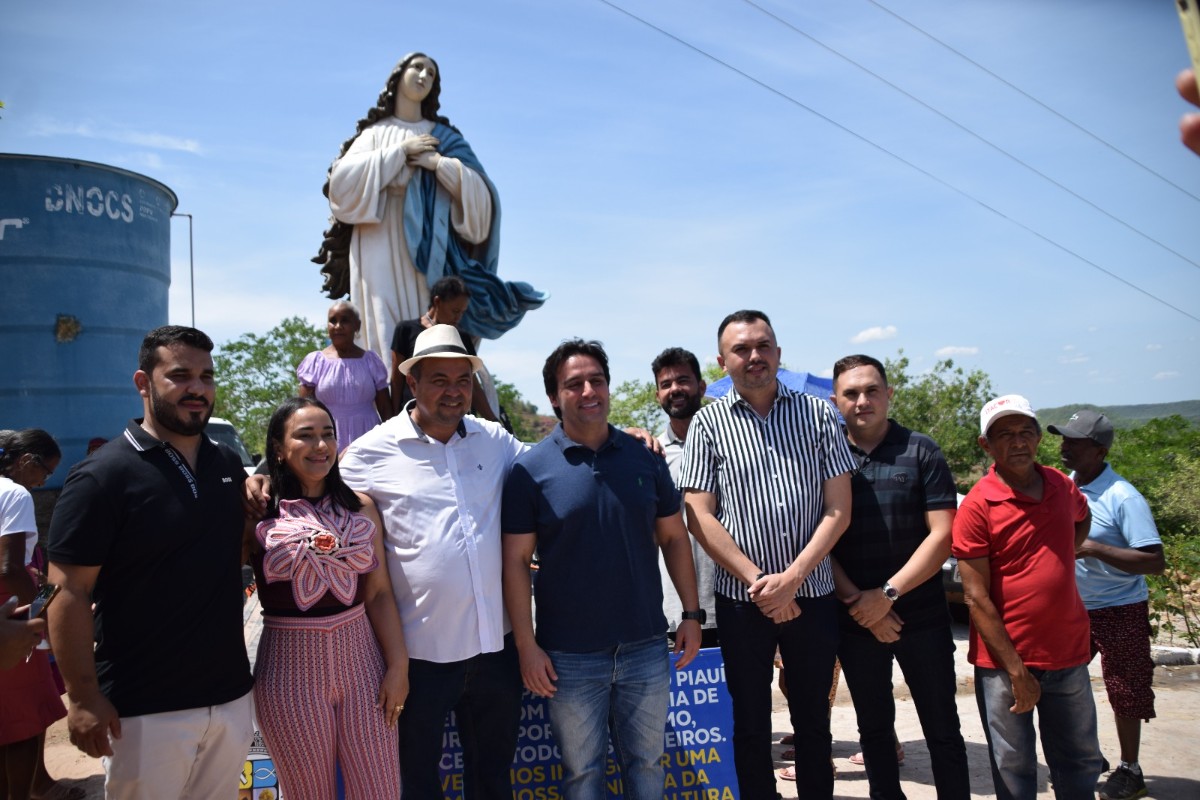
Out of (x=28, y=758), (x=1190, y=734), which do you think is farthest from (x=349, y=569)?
(x=1190, y=734)

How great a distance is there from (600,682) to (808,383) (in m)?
2.84

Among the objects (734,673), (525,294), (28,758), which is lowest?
(28,758)

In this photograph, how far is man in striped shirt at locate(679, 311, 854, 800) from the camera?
362 cm

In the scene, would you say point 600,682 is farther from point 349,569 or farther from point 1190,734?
point 1190,734

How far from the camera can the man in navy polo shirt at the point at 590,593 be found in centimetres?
327

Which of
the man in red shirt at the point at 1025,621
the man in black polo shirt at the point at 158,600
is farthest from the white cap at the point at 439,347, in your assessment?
the man in red shirt at the point at 1025,621

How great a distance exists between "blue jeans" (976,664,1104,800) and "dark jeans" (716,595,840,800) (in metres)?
0.69

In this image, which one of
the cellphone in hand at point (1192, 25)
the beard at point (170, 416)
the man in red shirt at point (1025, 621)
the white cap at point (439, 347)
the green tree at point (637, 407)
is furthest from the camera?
the green tree at point (637, 407)

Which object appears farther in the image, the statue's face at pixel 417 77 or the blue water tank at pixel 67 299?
the blue water tank at pixel 67 299

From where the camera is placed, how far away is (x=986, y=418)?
3.74m

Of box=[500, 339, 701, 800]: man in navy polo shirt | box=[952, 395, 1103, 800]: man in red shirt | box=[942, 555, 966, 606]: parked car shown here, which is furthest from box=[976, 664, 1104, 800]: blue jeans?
box=[942, 555, 966, 606]: parked car

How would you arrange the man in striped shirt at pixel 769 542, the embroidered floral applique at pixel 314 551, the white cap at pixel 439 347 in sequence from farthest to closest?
the man in striped shirt at pixel 769 542
the white cap at pixel 439 347
the embroidered floral applique at pixel 314 551

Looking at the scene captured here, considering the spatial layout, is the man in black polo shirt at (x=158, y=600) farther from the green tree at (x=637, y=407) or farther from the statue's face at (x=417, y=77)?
the green tree at (x=637, y=407)

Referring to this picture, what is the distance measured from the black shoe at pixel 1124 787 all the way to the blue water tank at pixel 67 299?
14.7m
